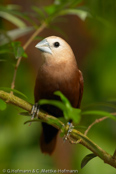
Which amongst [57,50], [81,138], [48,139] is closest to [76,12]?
[57,50]

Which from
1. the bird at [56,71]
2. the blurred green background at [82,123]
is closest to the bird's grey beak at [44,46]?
the bird at [56,71]

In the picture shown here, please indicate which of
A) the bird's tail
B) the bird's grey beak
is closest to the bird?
the bird's grey beak

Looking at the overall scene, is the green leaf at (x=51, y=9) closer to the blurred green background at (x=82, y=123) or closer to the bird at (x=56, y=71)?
the bird at (x=56, y=71)

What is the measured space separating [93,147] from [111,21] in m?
0.80

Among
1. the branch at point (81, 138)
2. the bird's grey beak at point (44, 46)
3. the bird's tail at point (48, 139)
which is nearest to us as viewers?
the branch at point (81, 138)

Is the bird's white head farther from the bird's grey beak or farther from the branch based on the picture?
the branch

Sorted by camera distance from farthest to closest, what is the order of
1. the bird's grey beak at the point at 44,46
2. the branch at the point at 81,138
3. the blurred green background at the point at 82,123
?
the blurred green background at the point at 82,123
the bird's grey beak at the point at 44,46
the branch at the point at 81,138

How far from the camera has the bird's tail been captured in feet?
5.82

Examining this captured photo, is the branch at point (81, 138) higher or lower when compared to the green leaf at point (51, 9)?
lower

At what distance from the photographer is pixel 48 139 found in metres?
1.82

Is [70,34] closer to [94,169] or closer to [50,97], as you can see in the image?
[94,169]

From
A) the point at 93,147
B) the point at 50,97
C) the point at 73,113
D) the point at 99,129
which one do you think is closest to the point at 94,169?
the point at 99,129

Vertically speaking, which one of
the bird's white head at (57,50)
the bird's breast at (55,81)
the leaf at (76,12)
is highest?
the leaf at (76,12)

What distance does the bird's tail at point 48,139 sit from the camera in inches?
69.9
